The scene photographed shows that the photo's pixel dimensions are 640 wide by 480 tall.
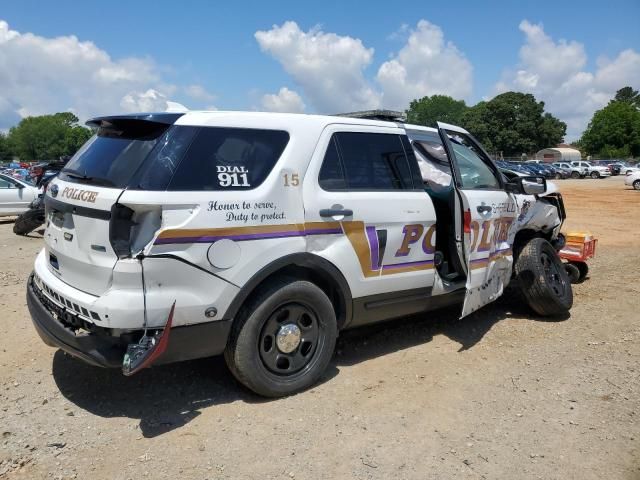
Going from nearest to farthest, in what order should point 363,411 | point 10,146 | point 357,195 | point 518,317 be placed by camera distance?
point 363,411
point 357,195
point 518,317
point 10,146

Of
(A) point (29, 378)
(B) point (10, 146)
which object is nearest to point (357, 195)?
(A) point (29, 378)

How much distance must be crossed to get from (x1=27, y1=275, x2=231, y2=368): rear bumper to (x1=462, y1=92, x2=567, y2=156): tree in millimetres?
76313

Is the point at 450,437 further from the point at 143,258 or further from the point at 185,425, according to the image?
the point at 143,258

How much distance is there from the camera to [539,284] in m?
5.32

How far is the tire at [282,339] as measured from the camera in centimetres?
342

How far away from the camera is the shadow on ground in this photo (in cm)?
350

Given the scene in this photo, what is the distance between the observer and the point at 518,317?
569 cm

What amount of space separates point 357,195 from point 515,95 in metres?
80.0

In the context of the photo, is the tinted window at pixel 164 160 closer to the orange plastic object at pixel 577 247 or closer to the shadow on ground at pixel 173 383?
the shadow on ground at pixel 173 383

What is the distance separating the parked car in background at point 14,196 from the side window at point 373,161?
12.7 m

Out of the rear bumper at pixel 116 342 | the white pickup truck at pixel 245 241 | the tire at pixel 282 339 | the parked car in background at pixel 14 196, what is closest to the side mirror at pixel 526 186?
the white pickup truck at pixel 245 241

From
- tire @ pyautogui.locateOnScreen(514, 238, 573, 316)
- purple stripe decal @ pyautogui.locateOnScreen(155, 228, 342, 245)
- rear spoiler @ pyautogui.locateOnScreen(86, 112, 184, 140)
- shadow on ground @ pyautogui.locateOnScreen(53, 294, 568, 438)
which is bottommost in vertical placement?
shadow on ground @ pyautogui.locateOnScreen(53, 294, 568, 438)

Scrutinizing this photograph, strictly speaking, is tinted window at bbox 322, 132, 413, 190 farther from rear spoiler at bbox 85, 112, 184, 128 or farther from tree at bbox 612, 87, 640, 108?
tree at bbox 612, 87, 640, 108

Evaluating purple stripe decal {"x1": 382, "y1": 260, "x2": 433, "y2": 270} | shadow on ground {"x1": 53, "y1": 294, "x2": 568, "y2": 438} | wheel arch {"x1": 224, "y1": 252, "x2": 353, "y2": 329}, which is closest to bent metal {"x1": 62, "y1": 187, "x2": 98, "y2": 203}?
wheel arch {"x1": 224, "y1": 252, "x2": 353, "y2": 329}
